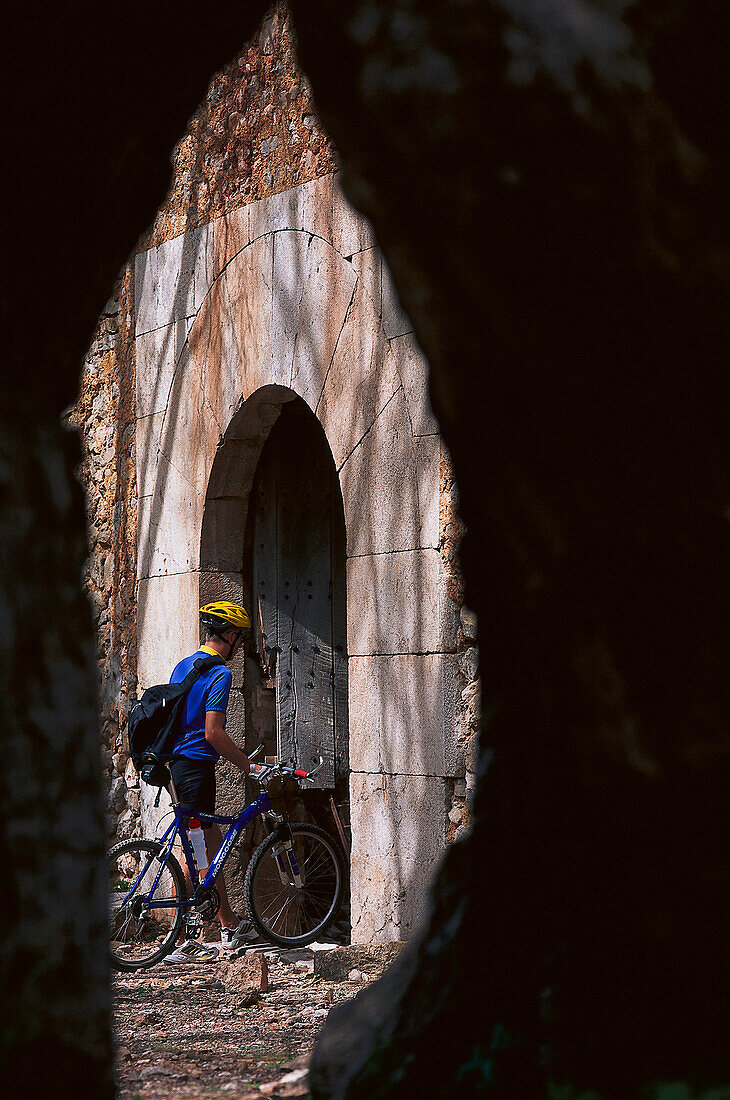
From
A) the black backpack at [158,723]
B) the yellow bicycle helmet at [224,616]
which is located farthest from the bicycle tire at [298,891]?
the yellow bicycle helmet at [224,616]

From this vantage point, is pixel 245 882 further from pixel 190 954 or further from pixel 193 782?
pixel 193 782

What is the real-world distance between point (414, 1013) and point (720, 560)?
0.79m

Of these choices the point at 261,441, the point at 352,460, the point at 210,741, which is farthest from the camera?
the point at 261,441

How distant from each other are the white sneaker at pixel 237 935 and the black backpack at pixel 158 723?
0.73 m

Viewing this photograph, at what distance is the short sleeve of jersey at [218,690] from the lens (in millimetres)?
5668

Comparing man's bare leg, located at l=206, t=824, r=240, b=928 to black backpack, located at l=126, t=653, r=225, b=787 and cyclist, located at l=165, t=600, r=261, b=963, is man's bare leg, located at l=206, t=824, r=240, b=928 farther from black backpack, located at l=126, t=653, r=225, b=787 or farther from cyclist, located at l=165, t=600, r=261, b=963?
black backpack, located at l=126, t=653, r=225, b=787

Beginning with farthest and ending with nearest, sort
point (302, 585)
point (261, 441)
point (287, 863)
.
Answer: point (302, 585), point (261, 441), point (287, 863)

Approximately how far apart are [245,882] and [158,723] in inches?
32.0

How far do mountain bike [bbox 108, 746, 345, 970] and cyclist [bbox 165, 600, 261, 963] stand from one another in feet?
0.19

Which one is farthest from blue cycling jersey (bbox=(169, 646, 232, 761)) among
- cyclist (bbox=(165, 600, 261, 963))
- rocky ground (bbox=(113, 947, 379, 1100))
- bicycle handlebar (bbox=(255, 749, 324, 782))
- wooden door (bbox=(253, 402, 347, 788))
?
rocky ground (bbox=(113, 947, 379, 1100))

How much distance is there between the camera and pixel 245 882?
586 centimetres

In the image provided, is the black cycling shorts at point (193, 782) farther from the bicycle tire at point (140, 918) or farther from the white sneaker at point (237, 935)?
the white sneaker at point (237, 935)

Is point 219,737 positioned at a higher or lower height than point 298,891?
higher

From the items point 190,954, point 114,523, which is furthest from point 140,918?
point 114,523
